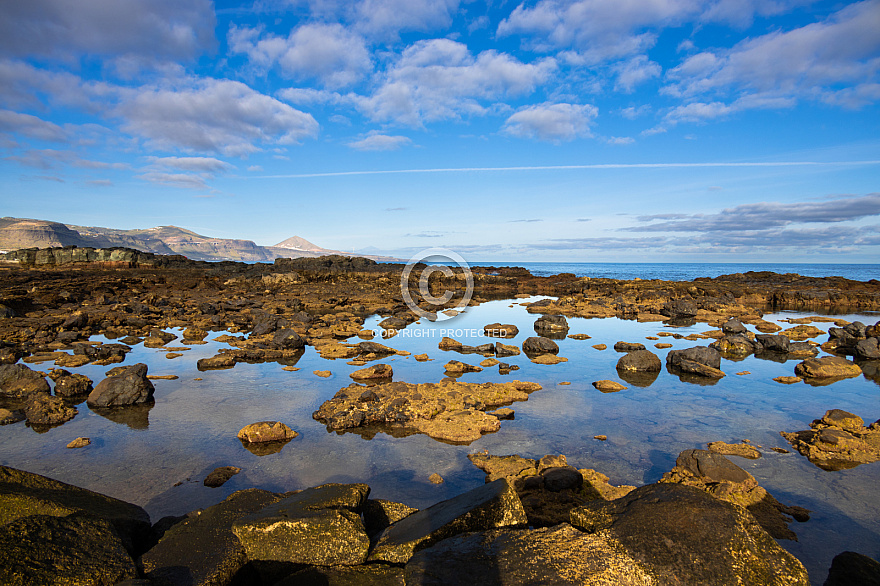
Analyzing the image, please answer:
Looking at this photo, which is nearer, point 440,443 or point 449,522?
point 449,522

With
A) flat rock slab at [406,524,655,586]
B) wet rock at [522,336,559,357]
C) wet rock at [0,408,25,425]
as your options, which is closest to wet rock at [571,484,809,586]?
flat rock slab at [406,524,655,586]

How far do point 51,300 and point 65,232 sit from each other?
209095 mm

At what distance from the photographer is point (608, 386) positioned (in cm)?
1014

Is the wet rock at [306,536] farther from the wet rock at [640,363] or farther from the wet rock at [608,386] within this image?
the wet rock at [640,363]

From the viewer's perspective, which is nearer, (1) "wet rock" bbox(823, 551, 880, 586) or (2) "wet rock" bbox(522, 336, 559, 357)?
(1) "wet rock" bbox(823, 551, 880, 586)

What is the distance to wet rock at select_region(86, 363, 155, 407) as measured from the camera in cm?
871

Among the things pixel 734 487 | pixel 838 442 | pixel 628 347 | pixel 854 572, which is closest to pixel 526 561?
pixel 854 572

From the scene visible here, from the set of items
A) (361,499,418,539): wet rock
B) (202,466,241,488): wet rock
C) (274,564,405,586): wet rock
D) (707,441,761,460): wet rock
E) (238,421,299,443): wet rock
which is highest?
(274,564,405,586): wet rock

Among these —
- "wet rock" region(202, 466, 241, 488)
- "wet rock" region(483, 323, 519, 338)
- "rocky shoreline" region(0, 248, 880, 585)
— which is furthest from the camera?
"wet rock" region(483, 323, 519, 338)

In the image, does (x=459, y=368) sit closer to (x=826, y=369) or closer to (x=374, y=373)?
(x=374, y=373)

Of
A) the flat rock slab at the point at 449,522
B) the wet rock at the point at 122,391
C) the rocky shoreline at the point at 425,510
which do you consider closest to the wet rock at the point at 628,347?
the rocky shoreline at the point at 425,510

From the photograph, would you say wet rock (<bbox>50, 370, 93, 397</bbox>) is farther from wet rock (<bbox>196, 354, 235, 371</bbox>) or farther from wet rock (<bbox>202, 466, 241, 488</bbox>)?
wet rock (<bbox>202, 466, 241, 488</bbox>)

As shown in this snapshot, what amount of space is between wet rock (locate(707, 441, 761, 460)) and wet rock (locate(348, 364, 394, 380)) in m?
6.90

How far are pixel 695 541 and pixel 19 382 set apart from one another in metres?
12.8
